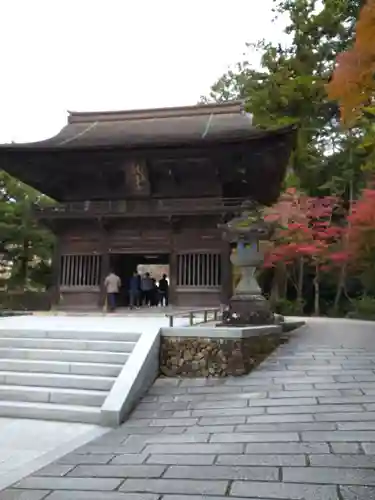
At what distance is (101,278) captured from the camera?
51.7 ft

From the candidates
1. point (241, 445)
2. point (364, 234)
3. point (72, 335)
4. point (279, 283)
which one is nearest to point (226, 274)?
point (364, 234)

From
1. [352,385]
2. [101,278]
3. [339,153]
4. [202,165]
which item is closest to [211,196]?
[202,165]

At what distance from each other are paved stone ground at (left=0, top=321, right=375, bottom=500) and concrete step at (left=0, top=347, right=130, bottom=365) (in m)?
0.83

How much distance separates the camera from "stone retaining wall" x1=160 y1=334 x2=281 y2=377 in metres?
8.39

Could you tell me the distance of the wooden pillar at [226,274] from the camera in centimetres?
1473

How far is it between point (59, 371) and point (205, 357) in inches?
94.5

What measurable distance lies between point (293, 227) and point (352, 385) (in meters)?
13.3

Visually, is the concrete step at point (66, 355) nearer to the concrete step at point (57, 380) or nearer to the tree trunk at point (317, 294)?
the concrete step at point (57, 380)

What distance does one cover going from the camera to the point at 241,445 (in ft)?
17.4

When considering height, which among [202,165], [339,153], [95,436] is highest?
[339,153]

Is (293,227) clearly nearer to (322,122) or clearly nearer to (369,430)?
(322,122)

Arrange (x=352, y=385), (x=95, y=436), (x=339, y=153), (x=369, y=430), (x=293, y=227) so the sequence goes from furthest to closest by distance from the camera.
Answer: (x=339, y=153) < (x=293, y=227) < (x=352, y=385) < (x=95, y=436) < (x=369, y=430)

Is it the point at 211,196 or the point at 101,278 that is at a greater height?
the point at 211,196

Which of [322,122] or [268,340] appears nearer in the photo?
[268,340]
